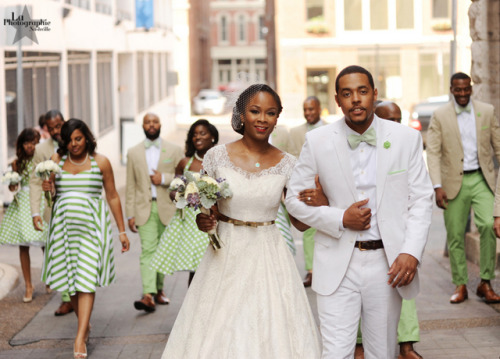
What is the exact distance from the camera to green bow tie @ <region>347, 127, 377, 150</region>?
187 inches

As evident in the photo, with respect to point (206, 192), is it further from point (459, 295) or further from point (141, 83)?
point (141, 83)

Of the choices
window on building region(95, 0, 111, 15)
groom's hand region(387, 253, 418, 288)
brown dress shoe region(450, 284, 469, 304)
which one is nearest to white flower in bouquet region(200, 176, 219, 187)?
groom's hand region(387, 253, 418, 288)

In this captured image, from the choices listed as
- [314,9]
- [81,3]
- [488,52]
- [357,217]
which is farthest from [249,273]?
[314,9]

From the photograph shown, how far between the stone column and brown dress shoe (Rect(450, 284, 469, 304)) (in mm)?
2568

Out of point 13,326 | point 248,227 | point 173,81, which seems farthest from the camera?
point 173,81

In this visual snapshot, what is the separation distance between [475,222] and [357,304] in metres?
4.14

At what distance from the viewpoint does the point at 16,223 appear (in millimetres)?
9453

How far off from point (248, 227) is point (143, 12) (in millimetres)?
27704

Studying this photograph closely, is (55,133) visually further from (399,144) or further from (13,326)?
(399,144)

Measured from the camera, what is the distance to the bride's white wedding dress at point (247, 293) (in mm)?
5156

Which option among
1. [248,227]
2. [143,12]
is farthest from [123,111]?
[248,227]

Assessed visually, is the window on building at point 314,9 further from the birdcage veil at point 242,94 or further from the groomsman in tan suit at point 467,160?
the birdcage veil at point 242,94

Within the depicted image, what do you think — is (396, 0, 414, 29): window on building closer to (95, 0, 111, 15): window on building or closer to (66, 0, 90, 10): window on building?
(95, 0, 111, 15): window on building

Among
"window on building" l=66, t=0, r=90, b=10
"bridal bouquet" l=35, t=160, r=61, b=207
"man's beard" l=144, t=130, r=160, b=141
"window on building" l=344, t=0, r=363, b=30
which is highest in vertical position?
"window on building" l=344, t=0, r=363, b=30
